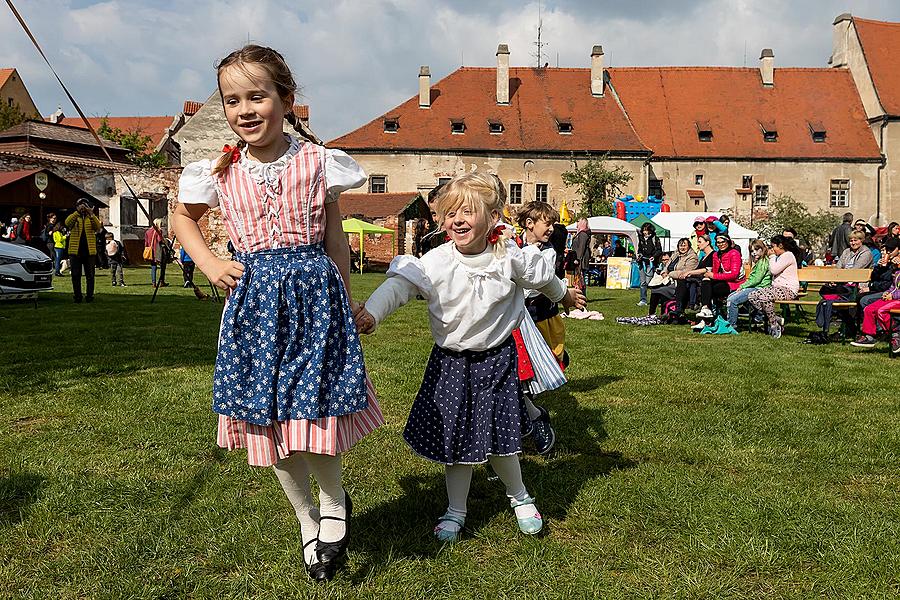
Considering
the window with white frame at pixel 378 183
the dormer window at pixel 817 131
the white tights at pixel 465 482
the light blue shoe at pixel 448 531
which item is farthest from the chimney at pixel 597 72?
the light blue shoe at pixel 448 531

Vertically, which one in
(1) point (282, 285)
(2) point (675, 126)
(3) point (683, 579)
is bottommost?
(3) point (683, 579)

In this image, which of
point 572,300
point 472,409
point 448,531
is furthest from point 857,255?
point 448,531

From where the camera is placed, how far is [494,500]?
424 cm

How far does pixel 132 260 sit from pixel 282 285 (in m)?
37.2

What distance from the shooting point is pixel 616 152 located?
47.3 meters

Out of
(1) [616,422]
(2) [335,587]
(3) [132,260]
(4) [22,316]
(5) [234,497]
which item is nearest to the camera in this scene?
(2) [335,587]

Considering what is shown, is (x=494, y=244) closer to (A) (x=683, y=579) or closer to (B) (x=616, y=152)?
(A) (x=683, y=579)

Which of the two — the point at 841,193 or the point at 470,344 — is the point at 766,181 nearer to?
the point at 841,193

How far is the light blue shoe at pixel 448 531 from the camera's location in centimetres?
365

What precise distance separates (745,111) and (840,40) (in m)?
8.64

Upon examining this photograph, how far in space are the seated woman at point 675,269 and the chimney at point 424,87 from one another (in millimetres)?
37241

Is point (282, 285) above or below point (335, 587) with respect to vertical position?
above

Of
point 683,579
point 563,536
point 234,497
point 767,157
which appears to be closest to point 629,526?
point 563,536

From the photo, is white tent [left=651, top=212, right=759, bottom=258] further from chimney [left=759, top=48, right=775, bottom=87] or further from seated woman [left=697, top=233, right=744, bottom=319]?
chimney [left=759, top=48, right=775, bottom=87]
